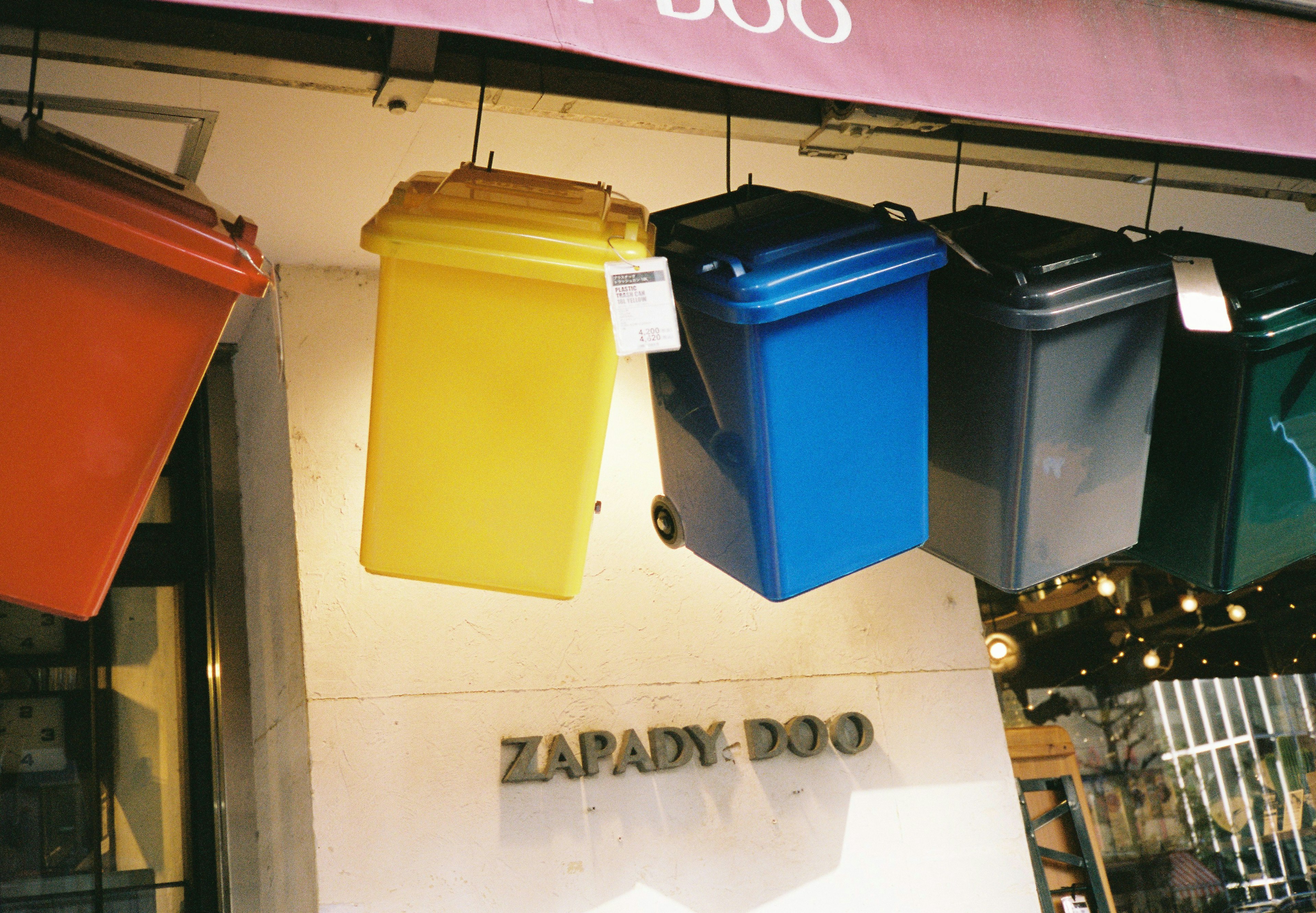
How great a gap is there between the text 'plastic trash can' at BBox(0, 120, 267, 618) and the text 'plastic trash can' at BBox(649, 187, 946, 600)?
0.71m

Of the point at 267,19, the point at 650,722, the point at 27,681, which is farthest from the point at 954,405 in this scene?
the point at 27,681

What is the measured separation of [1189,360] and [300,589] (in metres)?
1.99

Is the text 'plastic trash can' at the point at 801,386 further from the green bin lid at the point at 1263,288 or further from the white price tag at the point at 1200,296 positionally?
the green bin lid at the point at 1263,288

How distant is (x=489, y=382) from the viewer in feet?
5.11

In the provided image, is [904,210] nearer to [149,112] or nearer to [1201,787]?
[149,112]

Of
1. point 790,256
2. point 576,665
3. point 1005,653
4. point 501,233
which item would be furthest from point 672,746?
point 1005,653

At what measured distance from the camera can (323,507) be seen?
2.45 meters

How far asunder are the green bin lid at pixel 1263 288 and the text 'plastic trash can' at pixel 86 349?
1.72 m

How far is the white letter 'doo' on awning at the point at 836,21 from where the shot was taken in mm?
1430

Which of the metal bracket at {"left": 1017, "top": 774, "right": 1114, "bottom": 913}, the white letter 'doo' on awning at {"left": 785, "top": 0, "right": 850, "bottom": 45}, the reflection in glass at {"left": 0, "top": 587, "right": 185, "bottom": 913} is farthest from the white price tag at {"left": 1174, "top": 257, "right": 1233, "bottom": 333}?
the reflection in glass at {"left": 0, "top": 587, "right": 185, "bottom": 913}

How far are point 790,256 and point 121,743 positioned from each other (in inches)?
104

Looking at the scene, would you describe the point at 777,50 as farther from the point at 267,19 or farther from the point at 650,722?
the point at 650,722

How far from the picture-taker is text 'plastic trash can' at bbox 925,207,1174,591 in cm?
181

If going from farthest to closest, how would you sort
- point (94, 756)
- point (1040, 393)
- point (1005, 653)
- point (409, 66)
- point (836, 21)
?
1. point (1005, 653)
2. point (94, 756)
3. point (1040, 393)
4. point (409, 66)
5. point (836, 21)
